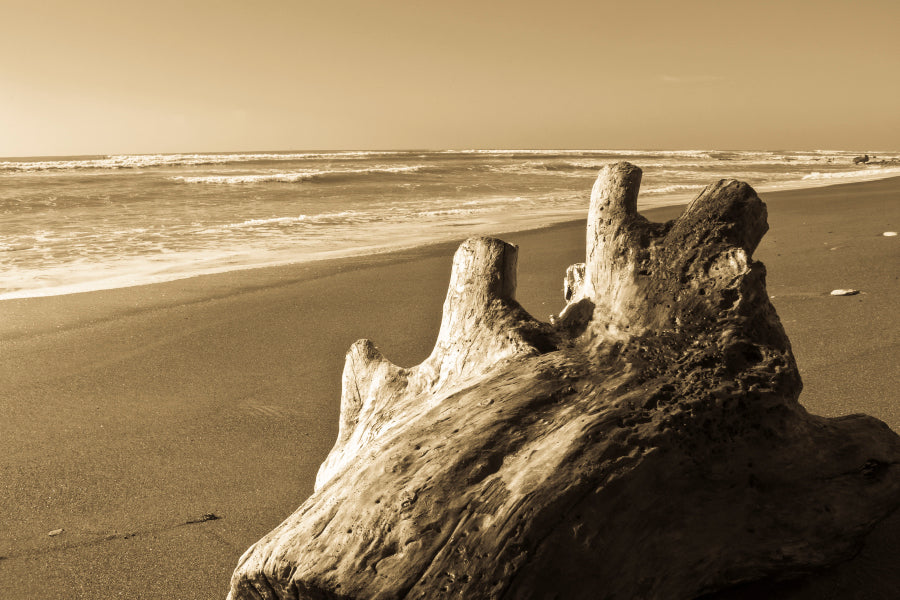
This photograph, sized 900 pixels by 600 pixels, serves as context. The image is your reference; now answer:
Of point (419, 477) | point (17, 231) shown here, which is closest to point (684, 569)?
point (419, 477)

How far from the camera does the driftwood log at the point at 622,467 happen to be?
5.37 feet

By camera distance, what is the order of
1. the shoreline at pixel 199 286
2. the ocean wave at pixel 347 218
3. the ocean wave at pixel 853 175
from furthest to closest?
the ocean wave at pixel 853 175
the ocean wave at pixel 347 218
the shoreline at pixel 199 286

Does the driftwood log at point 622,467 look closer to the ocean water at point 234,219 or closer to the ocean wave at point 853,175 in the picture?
the ocean water at point 234,219

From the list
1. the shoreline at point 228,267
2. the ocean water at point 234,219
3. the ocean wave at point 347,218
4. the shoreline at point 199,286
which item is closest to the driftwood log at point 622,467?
the shoreline at point 199,286

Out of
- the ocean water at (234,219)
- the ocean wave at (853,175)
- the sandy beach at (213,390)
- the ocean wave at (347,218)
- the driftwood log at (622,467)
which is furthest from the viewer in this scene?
the ocean wave at (853,175)

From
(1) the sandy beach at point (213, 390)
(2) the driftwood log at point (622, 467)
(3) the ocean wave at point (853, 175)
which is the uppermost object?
(3) the ocean wave at point (853, 175)

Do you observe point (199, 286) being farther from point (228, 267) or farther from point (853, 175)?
point (853, 175)

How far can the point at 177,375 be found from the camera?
4305 mm

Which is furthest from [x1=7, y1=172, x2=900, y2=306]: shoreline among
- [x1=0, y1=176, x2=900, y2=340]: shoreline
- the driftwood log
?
the driftwood log

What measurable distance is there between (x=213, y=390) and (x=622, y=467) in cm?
296

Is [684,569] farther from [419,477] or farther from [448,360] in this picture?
[448,360]

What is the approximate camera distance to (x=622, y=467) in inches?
67.6

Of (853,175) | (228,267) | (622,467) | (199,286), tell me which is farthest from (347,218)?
(853,175)

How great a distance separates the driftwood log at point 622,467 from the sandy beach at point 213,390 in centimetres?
29
